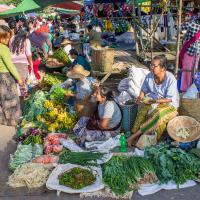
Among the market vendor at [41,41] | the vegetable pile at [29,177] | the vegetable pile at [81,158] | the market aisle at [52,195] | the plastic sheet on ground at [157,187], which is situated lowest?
the market aisle at [52,195]

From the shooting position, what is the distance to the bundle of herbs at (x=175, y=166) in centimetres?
436

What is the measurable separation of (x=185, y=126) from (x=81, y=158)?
1.58 m

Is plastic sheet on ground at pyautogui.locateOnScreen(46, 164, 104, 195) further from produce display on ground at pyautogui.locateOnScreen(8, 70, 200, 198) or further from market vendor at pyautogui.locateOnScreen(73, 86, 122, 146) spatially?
market vendor at pyautogui.locateOnScreen(73, 86, 122, 146)

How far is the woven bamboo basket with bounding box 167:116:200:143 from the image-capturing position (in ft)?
16.7

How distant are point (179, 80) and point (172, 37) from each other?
7.23 meters

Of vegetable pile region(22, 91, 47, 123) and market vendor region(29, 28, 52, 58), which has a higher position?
market vendor region(29, 28, 52, 58)

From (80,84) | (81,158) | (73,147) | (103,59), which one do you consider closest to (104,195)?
(81,158)

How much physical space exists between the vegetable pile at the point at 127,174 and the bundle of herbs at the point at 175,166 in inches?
4.0

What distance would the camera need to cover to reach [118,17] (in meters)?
16.4

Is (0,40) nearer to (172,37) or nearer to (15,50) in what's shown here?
(15,50)

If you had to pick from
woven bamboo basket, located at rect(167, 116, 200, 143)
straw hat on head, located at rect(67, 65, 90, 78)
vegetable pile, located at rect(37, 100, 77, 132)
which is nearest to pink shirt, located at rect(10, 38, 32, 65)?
vegetable pile, located at rect(37, 100, 77, 132)

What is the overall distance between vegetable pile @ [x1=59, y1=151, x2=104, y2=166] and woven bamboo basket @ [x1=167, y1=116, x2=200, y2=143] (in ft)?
3.53

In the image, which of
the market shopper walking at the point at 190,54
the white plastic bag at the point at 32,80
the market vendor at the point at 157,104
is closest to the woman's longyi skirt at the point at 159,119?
the market vendor at the point at 157,104

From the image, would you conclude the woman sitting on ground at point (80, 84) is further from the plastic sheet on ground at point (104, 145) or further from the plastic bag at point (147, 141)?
the plastic bag at point (147, 141)
